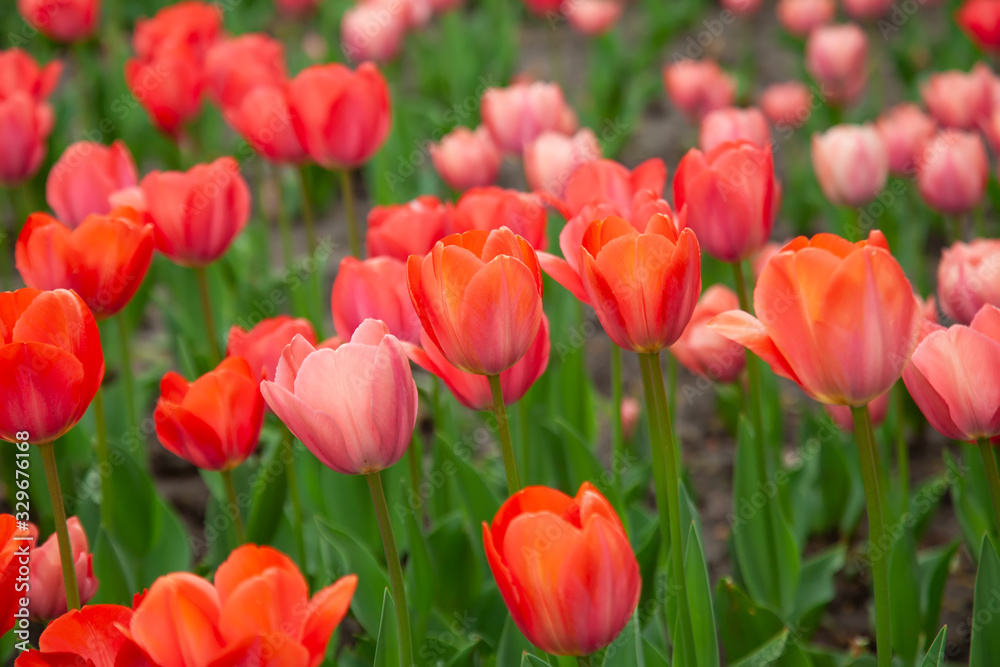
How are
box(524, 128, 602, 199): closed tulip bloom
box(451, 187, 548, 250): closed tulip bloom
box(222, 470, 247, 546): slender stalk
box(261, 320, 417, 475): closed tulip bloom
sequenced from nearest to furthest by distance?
box(261, 320, 417, 475): closed tulip bloom, box(222, 470, 247, 546): slender stalk, box(451, 187, 548, 250): closed tulip bloom, box(524, 128, 602, 199): closed tulip bloom

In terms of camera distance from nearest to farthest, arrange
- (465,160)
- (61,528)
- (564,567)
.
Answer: (564,567)
(61,528)
(465,160)

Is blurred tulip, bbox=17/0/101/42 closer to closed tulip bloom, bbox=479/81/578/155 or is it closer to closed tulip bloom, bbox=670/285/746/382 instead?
closed tulip bloom, bbox=479/81/578/155

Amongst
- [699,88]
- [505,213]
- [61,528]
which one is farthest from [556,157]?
[699,88]

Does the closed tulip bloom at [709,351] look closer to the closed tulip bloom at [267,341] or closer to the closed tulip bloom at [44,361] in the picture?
the closed tulip bloom at [267,341]

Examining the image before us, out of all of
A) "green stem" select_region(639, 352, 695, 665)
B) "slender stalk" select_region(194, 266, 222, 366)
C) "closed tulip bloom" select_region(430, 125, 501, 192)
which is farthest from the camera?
"closed tulip bloom" select_region(430, 125, 501, 192)

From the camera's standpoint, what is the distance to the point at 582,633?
0.78 metres

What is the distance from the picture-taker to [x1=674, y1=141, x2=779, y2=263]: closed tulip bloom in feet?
3.92

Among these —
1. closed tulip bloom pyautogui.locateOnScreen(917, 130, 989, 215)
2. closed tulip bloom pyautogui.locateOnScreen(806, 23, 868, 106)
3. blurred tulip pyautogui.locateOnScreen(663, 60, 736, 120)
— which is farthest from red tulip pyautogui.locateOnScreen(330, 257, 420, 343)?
closed tulip bloom pyautogui.locateOnScreen(806, 23, 868, 106)

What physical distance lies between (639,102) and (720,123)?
A: 189 centimetres

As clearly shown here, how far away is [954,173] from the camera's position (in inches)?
74.3

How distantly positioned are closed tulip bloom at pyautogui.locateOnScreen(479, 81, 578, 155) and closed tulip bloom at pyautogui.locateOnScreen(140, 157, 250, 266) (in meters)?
0.79

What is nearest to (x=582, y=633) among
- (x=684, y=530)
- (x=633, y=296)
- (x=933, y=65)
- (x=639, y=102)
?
(x=633, y=296)

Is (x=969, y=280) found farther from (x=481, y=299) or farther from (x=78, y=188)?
(x=78, y=188)

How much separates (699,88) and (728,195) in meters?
1.78
